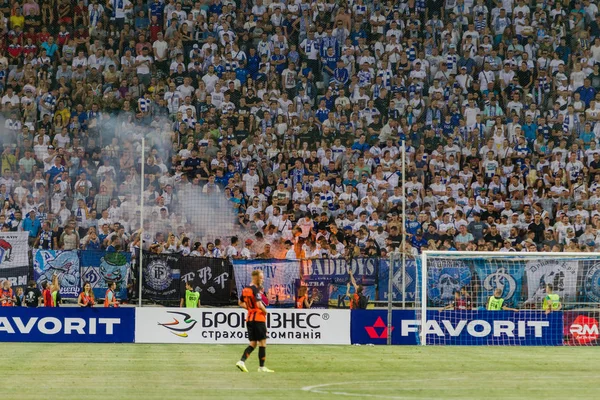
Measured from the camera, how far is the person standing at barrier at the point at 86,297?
26984 millimetres

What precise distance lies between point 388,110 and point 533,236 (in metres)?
6.83

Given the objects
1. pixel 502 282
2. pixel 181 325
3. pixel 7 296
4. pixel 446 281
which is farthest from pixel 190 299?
pixel 502 282

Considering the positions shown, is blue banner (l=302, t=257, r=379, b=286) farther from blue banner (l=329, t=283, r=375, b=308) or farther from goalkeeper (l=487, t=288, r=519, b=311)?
goalkeeper (l=487, t=288, r=519, b=311)

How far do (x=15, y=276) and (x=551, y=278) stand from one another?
1343cm

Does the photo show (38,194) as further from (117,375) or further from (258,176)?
(117,375)

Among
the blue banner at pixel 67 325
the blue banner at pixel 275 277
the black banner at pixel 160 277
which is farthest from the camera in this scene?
the blue banner at pixel 275 277

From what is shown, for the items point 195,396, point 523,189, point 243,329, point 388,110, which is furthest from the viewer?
point 388,110

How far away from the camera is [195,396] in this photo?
15.6m

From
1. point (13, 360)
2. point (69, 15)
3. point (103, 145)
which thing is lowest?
point (13, 360)

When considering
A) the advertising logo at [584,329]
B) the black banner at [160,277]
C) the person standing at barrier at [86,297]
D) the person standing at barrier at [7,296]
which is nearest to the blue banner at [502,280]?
the advertising logo at [584,329]

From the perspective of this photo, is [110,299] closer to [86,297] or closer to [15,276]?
[86,297]

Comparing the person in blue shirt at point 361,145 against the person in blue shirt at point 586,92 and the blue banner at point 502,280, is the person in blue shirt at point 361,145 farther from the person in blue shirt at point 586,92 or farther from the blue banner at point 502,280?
the person in blue shirt at point 586,92

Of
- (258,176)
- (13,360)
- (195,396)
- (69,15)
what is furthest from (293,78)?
(195,396)

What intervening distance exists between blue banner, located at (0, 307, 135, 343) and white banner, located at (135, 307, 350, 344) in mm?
385
